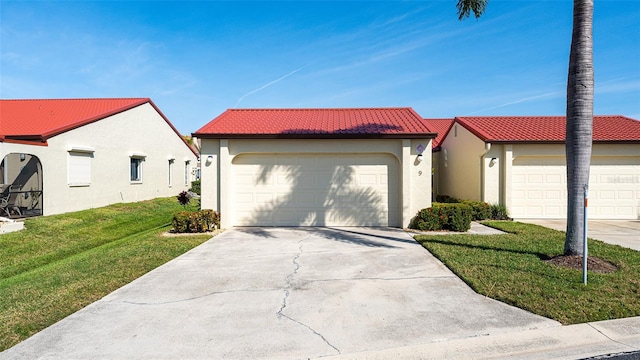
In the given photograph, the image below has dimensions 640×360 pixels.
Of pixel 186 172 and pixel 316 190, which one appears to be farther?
pixel 186 172

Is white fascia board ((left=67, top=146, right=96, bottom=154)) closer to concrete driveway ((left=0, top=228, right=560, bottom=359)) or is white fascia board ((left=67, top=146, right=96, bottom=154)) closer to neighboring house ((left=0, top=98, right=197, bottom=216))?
neighboring house ((left=0, top=98, right=197, bottom=216))

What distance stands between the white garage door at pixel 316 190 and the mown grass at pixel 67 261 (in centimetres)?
245

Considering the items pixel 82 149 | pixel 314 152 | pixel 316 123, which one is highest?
pixel 316 123

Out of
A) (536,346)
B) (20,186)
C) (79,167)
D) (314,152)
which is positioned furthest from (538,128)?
(20,186)

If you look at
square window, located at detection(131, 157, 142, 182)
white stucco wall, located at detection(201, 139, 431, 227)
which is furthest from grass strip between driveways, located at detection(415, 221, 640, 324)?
square window, located at detection(131, 157, 142, 182)

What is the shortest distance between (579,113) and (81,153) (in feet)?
55.4

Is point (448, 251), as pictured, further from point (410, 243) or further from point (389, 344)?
point (389, 344)

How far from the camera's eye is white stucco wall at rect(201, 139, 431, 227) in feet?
33.7

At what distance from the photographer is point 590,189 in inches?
488

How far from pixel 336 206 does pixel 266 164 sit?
275 cm

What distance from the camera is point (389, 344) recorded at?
3.42m

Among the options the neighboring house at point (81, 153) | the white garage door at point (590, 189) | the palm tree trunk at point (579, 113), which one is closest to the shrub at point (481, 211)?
the white garage door at point (590, 189)

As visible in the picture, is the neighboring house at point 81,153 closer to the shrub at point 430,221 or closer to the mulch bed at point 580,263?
the shrub at point 430,221

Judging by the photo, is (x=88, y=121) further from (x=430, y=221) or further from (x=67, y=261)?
(x=430, y=221)
